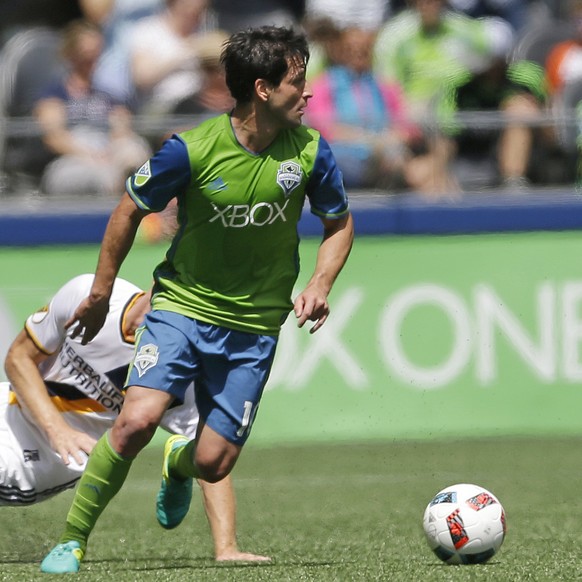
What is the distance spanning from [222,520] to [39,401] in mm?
926

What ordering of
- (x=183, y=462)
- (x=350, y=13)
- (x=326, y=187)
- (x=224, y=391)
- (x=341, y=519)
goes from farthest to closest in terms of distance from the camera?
(x=350, y=13), (x=341, y=519), (x=183, y=462), (x=326, y=187), (x=224, y=391)

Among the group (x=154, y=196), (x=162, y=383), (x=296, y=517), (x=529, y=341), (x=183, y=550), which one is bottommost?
(x=529, y=341)

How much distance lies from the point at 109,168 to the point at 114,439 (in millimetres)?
4583

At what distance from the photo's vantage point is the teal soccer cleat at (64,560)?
5211 mm

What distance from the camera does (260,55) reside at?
17.2 feet

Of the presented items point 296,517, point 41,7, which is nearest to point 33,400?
point 296,517

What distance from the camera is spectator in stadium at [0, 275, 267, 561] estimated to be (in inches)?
229

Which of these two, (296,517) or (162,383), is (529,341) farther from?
(162,383)

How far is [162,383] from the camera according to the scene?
17.0 feet

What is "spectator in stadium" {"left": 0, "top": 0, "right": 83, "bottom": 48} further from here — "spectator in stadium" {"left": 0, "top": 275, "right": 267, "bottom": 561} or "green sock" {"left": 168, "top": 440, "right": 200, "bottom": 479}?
"green sock" {"left": 168, "top": 440, "right": 200, "bottom": 479}

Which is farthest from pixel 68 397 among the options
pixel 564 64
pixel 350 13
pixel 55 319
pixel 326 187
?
pixel 564 64

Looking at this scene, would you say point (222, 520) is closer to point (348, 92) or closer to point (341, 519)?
point (341, 519)

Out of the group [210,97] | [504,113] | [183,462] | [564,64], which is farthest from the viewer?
[564,64]

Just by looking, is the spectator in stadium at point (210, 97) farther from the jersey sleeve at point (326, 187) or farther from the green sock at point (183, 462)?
the green sock at point (183, 462)
